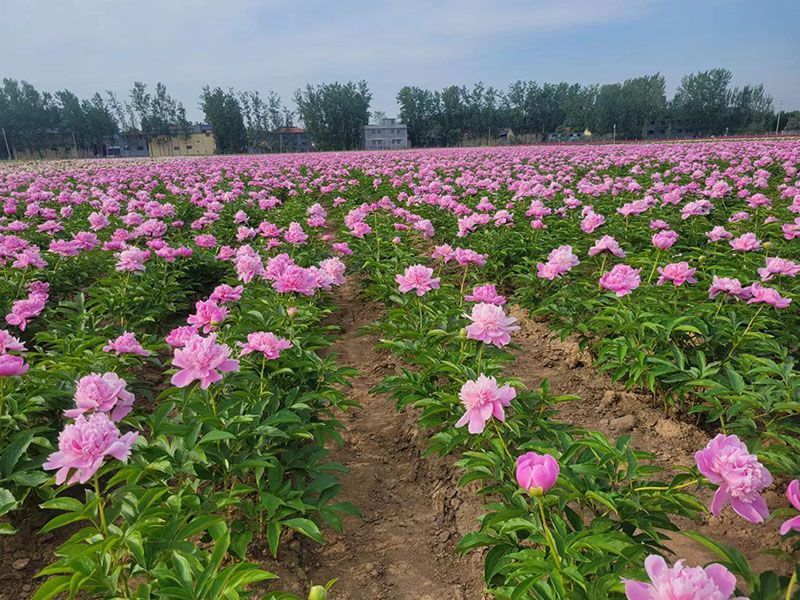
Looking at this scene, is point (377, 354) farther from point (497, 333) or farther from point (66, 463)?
point (66, 463)

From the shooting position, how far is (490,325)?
2.13 m

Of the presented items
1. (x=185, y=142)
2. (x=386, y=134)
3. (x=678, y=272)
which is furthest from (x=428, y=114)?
(x=678, y=272)

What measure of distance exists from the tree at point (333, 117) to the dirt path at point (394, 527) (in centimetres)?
5880

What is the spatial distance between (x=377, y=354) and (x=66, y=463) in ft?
Answer: 9.49

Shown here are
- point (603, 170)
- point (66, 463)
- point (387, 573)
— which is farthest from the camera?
point (603, 170)

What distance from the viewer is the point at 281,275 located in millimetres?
2963

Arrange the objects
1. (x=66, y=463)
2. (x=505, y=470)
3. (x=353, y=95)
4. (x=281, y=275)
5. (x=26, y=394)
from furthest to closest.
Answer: (x=353, y=95)
(x=281, y=275)
(x=26, y=394)
(x=505, y=470)
(x=66, y=463)

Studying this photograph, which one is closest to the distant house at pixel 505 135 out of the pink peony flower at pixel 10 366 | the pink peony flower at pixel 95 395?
the pink peony flower at pixel 10 366

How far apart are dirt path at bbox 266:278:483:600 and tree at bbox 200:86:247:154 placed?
63188 mm

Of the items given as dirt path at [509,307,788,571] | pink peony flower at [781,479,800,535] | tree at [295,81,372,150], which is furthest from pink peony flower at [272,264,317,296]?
tree at [295,81,372,150]

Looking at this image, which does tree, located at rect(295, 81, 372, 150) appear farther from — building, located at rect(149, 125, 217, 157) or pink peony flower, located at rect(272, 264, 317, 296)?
pink peony flower, located at rect(272, 264, 317, 296)

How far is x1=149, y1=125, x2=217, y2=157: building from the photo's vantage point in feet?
224

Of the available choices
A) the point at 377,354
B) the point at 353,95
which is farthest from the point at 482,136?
the point at 377,354

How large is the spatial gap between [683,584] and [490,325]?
139 centimetres
